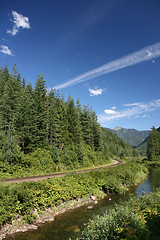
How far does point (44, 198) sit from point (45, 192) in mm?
628

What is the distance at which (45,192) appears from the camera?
14430 mm

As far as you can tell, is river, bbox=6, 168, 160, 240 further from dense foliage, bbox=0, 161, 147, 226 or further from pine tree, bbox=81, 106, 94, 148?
pine tree, bbox=81, 106, 94, 148

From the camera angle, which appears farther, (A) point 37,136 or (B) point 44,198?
(A) point 37,136

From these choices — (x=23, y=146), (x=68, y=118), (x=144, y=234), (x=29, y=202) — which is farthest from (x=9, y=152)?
(x=68, y=118)

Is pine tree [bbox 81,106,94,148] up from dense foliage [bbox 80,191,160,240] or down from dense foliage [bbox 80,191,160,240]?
up

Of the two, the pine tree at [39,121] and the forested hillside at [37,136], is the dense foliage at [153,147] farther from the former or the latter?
the pine tree at [39,121]

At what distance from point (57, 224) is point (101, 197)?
9.01 m

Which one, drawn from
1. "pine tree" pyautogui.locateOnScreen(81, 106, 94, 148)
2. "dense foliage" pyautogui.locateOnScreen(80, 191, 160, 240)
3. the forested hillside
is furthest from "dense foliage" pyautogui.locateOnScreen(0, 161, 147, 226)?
"pine tree" pyautogui.locateOnScreen(81, 106, 94, 148)

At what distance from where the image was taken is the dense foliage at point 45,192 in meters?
11.5

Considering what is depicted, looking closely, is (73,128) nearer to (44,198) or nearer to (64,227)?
(44,198)

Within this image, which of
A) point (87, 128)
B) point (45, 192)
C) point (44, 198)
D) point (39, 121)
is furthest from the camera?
point (87, 128)

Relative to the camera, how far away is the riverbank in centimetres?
1129

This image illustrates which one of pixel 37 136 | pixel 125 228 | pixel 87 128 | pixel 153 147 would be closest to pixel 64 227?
pixel 125 228

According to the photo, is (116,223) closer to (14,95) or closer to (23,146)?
(23,146)
